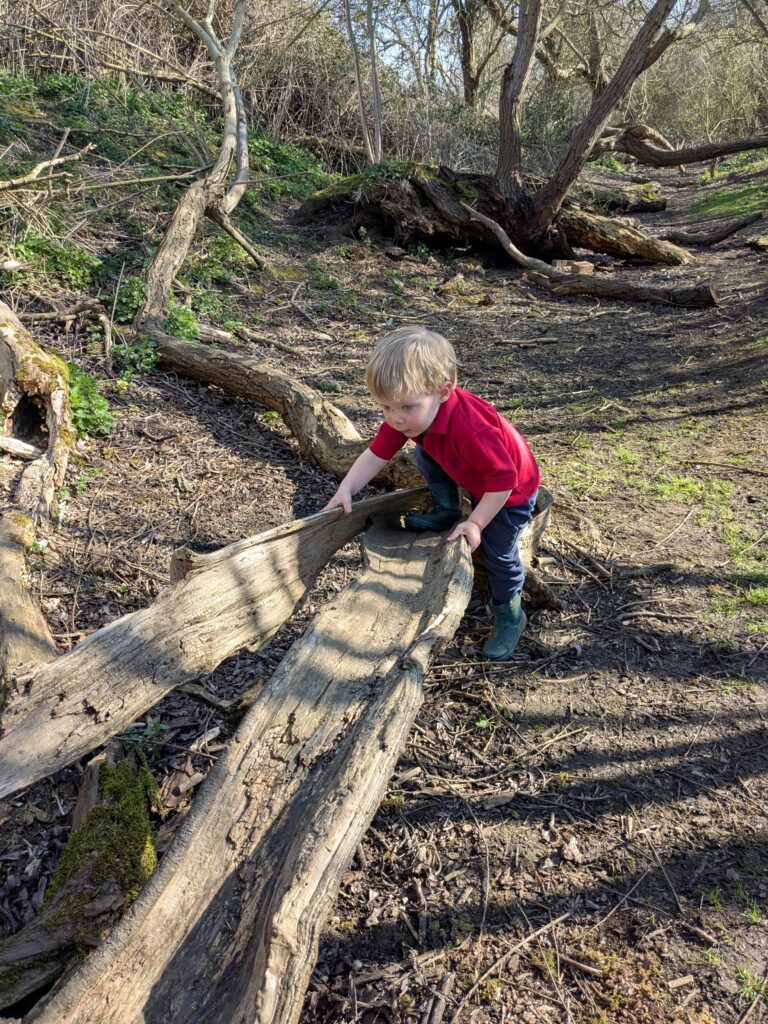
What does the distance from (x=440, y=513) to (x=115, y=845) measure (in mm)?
1781

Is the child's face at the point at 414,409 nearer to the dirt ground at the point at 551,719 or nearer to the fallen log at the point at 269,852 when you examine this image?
the fallen log at the point at 269,852

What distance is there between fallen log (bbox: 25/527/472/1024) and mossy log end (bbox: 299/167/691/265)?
27.1 ft

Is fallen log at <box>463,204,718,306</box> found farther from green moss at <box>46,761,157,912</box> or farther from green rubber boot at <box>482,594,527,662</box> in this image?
green moss at <box>46,761,157,912</box>

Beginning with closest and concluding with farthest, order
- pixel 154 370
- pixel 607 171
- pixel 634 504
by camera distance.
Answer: pixel 634 504 → pixel 154 370 → pixel 607 171

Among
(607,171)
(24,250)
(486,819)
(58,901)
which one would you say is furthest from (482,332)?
(607,171)

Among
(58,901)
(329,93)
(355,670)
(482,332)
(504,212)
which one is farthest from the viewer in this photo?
(329,93)

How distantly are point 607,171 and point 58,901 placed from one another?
64.0ft

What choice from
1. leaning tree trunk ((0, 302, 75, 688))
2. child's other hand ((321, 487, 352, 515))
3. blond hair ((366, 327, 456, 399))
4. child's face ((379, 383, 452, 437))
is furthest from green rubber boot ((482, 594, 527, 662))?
leaning tree trunk ((0, 302, 75, 688))

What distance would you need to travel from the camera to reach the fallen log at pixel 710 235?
10312 millimetres

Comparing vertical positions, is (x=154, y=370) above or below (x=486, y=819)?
above

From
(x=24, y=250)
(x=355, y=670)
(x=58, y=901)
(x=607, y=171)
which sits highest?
(x=607, y=171)

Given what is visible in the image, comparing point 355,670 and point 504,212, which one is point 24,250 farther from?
point 504,212

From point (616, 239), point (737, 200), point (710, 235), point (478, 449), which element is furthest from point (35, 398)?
point (737, 200)

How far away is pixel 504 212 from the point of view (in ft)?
31.5
